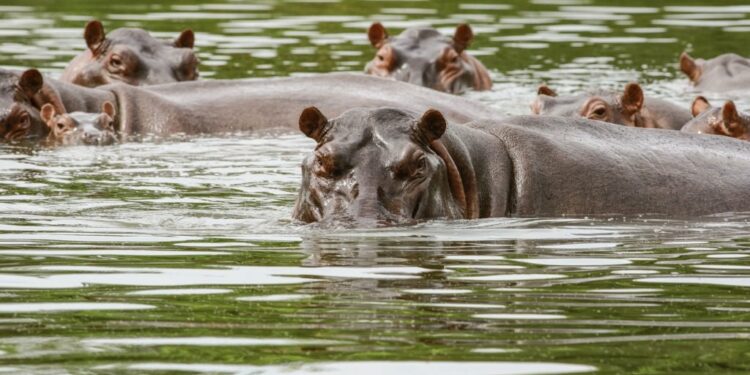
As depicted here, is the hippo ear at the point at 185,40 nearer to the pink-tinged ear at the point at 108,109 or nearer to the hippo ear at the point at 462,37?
the hippo ear at the point at 462,37

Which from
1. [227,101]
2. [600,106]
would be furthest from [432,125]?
[227,101]

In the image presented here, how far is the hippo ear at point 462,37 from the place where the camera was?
1948 cm

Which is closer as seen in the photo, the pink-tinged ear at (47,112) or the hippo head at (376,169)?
the hippo head at (376,169)

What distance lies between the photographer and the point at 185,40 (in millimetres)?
18781

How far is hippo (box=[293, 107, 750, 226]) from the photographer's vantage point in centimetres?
862

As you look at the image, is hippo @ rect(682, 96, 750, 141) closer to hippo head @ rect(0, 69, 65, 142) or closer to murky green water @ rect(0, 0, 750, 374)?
murky green water @ rect(0, 0, 750, 374)

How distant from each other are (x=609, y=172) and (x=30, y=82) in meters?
6.99

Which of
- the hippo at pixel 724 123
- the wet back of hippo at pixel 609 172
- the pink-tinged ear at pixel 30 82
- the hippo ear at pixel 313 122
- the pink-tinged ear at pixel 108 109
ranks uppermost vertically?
the hippo ear at pixel 313 122

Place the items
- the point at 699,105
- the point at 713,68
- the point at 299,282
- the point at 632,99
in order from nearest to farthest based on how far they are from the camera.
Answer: the point at 299,282 → the point at 632,99 → the point at 699,105 → the point at 713,68

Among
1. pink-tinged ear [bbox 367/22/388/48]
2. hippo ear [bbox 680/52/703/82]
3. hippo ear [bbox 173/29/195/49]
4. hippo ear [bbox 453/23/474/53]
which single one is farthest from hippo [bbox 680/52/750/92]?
hippo ear [bbox 173/29/195/49]

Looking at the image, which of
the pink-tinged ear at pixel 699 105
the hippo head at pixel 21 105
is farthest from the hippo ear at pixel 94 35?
the pink-tinged ear at pixel 699 105

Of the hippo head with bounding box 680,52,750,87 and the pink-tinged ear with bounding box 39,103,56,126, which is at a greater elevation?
the pink-tinged ear with bounding box 39,103,56,126

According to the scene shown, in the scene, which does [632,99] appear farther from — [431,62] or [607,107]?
[431,62]

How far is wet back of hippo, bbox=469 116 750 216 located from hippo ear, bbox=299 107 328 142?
1096 mm
